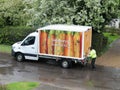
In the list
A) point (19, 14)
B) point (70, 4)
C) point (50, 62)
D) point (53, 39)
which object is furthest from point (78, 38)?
point (19, 14)

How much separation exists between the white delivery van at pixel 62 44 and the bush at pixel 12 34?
221 inches

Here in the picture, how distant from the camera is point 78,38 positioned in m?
22.2

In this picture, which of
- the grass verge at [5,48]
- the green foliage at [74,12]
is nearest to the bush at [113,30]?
the green foliage at [74,12]

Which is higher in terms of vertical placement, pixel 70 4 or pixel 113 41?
pixel 70 4

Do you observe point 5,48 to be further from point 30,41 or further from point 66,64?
point 66,64

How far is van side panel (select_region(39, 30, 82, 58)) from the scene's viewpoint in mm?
22266

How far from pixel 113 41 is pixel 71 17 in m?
11.0

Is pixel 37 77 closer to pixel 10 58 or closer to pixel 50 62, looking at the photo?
pixel 50 62

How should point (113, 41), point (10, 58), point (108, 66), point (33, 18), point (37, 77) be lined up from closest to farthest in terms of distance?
point (37, 77) < point (108, 66) < point (10, 58) < point (33, 18) < point (113, 41)

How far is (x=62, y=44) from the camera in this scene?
2266cm

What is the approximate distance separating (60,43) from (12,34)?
8.64 metres

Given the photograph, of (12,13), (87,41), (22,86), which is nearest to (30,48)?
(87,41)

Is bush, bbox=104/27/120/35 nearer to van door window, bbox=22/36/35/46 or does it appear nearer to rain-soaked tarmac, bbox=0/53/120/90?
rain-soaked tarmac, bbox=0/53/120/90

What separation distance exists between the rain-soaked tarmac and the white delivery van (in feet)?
2.46
